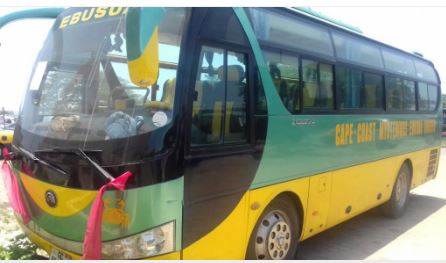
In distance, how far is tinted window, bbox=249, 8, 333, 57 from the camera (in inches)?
157

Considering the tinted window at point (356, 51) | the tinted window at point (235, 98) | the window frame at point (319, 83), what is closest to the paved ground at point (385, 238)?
the window frame at point (319, 83)

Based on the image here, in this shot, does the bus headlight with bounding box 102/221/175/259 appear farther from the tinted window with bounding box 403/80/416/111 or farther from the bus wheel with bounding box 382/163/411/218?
the tinted window with bounding box 403/80/416/111

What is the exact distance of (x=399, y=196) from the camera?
741 cm

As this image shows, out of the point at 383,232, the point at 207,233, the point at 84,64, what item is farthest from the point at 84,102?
the point at 383,232

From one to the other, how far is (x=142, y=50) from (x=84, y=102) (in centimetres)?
123

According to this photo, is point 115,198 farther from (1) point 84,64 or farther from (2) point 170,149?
(1) point 84,64

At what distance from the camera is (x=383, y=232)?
641 cm

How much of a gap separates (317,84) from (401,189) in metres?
3.81

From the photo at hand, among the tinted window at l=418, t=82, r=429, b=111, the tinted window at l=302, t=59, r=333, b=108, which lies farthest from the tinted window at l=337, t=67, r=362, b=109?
the tinted window at l=418, t=82, r=429, b=111

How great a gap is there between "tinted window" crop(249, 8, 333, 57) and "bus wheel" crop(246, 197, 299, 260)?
169 centimetres

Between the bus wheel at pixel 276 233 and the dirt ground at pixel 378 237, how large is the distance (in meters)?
0.84

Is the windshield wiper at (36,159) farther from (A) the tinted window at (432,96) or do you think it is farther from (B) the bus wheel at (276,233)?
(A) the tinted window at (432,96)

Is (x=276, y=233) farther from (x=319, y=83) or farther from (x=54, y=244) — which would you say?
(x=54, y=244)

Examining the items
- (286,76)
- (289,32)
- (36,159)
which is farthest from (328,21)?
(36,159)
